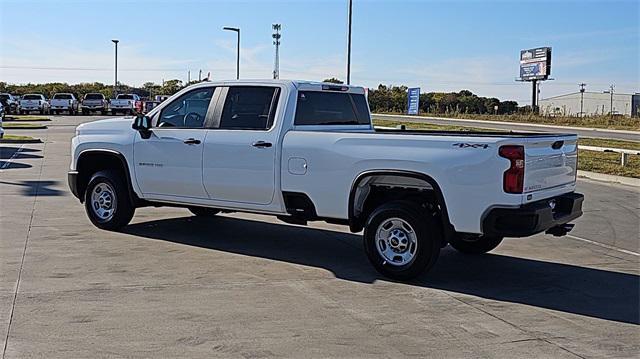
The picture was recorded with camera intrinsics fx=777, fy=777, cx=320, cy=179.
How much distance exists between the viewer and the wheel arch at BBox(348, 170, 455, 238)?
7211 millimetres

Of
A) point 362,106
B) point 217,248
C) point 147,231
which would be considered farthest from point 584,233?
point 147,231

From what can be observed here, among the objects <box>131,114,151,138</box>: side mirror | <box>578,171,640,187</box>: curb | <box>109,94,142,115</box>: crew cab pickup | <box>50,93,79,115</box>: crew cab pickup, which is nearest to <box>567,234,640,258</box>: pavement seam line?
<box>131,114,151,138</box>: side mirror

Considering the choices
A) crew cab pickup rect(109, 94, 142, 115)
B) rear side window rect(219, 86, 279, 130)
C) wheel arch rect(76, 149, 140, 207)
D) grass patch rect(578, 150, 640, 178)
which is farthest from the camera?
crew cab pickup rect(109, 94, 142, 115)

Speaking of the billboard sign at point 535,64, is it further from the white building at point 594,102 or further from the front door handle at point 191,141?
the front door handle at point 191,141

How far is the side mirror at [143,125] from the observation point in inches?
369

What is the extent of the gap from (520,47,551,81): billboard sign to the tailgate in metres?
81.8

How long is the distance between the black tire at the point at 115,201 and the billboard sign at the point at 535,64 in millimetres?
81649

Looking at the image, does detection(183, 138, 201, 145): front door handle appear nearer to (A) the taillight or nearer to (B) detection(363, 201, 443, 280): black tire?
(B) detection(363, 201, 443, 280): black tire

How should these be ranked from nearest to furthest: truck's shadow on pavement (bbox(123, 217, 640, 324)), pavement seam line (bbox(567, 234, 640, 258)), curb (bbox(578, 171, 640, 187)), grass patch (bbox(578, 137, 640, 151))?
truck's shadow on pavement (bbox(123, 217, 640, 324))
pavement seam line (bbox(567, 234, 640, 258))
curb (bbox(578, 171, 640, 187))
grass patch (bbox(578, 137, 640, 151))

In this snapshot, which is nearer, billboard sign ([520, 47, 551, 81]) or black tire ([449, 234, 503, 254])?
black tire ([449, 234, 503, 254])

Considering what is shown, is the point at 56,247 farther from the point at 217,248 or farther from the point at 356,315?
the point at 356,315

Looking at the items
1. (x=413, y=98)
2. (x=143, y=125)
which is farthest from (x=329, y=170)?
(x=413, y=98)

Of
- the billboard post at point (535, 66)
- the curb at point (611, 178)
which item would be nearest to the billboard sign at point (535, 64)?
the billboard post at point (535, 66)

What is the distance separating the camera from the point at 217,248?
8.97 metres
